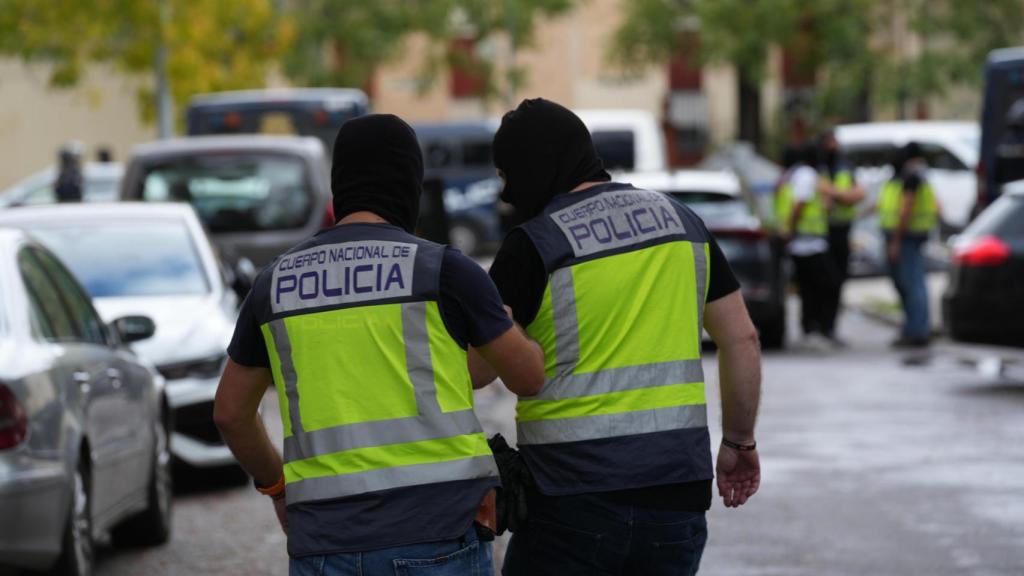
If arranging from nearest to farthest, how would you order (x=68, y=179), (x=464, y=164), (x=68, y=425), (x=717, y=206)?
(x=68, y=425), (x=717, y=206), (x=68, y=179), (x=464, y=164)

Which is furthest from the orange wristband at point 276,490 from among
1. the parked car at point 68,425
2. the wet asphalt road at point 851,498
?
the wet asphalt road at point 851,498

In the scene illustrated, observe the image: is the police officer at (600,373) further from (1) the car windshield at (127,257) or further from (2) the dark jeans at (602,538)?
(1) the car windshield at (127,257)

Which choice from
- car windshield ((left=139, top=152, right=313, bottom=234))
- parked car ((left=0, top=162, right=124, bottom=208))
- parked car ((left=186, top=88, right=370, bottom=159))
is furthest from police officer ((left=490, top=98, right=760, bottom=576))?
parked car ((left=0, top=162, right=124, bottom=208))

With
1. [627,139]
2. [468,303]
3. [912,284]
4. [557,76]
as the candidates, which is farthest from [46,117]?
[468,303]

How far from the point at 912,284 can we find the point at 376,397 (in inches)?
582

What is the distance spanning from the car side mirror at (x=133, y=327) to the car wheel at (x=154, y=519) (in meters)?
0.45

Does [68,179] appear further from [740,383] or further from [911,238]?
[740,383]

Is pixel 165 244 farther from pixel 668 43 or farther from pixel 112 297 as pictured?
pixel 668 43

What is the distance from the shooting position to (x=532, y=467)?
4.85 m

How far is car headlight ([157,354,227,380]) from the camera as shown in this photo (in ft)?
36.3

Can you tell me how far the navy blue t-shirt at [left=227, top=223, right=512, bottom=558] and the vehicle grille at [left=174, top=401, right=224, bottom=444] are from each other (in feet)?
22.0

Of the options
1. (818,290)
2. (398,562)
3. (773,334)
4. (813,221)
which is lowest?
(773,334)

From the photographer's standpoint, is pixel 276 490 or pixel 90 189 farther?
pixel 90 189

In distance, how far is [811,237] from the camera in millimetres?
18953
